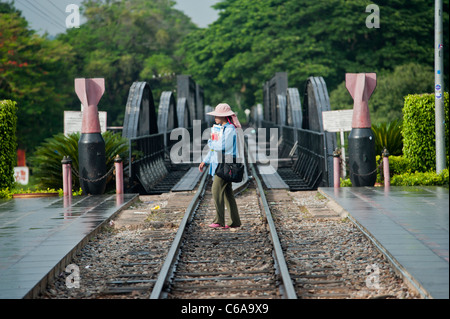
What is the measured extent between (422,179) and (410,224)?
469cm

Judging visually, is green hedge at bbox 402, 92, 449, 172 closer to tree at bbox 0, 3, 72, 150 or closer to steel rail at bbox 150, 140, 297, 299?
steel rail at bbox 150, 140, 297, 299

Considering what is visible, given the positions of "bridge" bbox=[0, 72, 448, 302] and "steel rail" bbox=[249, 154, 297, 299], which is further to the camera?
"bridge" bbox=[0, 72, 448, 302]

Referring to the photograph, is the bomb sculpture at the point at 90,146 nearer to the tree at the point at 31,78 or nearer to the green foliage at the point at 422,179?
the green foliage at the point at 422,179

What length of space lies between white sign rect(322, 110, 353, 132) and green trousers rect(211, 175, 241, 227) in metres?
6.43

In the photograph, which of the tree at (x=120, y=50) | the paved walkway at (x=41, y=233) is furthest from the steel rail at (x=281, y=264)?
the tree at (x=120, y=50)

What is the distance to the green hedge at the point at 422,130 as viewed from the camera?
13.9m

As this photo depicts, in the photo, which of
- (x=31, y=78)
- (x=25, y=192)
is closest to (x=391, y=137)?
(x=25, y=192)

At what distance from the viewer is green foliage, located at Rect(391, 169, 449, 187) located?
1299cm

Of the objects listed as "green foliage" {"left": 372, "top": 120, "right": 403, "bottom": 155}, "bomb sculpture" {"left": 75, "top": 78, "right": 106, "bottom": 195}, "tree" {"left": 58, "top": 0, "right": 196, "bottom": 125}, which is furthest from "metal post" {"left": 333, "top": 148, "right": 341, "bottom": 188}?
"tree" {"left": 58, "top": 0, "right": 196, "bottom": 125}

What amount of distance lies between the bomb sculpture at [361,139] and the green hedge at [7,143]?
286 inches

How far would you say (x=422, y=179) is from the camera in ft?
43.1

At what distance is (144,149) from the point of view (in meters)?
17.2

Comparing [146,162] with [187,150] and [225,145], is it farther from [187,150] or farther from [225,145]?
[187,150]
